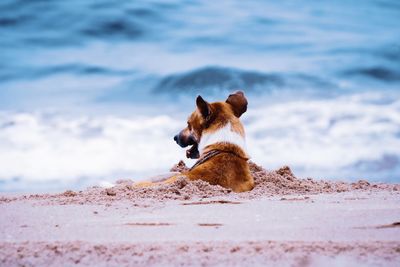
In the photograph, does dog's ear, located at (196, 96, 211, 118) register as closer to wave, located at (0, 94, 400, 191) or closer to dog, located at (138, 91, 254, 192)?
dog, located at (138, 91, 254, 192)

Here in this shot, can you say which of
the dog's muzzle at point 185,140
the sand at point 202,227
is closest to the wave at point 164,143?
the dog's muzzle at point 185,140

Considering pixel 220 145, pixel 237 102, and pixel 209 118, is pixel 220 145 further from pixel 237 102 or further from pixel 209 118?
pixel 237 102

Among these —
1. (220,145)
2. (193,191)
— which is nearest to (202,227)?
(193,191)

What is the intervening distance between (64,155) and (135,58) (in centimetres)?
912

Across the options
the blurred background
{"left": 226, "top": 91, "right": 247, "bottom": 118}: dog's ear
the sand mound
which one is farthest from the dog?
the blurred background

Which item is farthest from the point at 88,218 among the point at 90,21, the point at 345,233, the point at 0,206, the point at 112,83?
the point at 90,21

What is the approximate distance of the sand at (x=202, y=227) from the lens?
148 inches

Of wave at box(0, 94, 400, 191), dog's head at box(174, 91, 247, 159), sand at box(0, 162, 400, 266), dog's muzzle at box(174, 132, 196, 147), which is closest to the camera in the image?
sand at box(0, 162, 400, 266)

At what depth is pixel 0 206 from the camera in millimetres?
5879

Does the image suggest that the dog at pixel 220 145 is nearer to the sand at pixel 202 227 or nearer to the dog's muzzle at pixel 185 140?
the dog's muzzle at pixel 185 140

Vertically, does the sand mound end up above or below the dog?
below

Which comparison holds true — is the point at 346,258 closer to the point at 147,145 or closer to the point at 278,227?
the point at 278,227

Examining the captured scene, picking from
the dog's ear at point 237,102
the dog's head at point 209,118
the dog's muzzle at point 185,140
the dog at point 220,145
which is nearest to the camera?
the dog at point 220,145

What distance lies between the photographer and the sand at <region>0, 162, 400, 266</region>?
3768mm
